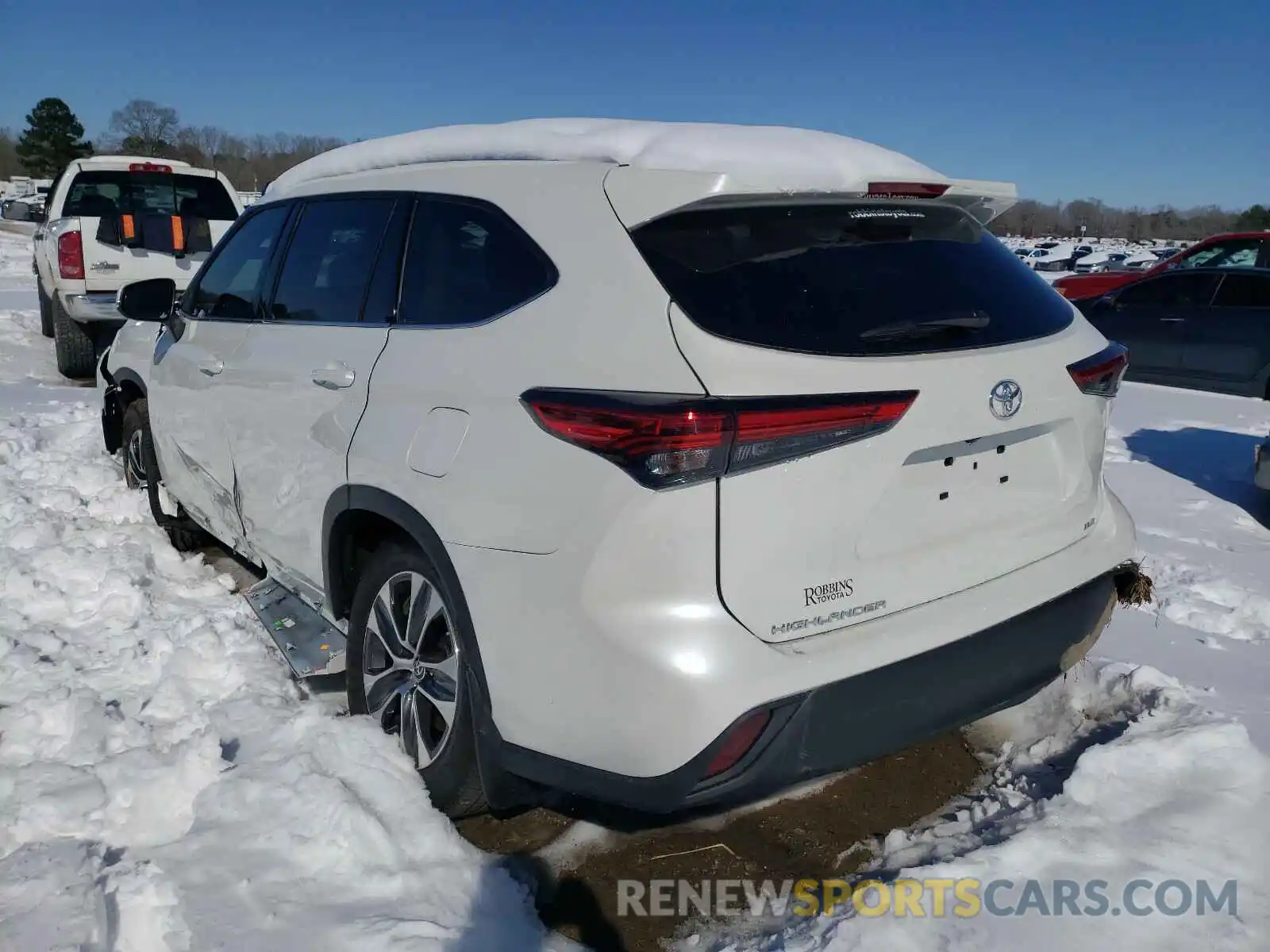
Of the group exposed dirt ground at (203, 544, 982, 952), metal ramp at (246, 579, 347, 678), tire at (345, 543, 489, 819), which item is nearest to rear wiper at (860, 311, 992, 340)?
tire at (345, 543, 489, 819)

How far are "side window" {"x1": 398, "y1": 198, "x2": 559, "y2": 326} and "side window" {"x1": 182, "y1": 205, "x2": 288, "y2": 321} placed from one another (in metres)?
1.13

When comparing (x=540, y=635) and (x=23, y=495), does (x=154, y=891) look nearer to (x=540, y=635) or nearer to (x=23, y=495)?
(x=540, y=635)

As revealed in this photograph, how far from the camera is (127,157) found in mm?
9703

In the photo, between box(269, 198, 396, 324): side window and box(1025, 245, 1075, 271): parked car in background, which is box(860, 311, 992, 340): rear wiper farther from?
box(1025, 245, 1075, 271): parked car in background

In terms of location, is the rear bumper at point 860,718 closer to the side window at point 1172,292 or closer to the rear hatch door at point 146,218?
the rear hatch door at point 146,218

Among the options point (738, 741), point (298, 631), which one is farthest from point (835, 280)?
point (298, 631)

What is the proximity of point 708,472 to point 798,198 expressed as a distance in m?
0.79

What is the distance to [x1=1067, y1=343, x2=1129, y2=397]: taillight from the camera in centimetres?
264

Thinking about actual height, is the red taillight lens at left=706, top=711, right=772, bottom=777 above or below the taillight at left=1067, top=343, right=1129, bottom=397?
below

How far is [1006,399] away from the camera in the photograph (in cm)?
240

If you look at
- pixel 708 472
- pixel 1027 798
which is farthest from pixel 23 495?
pixel 1027 798

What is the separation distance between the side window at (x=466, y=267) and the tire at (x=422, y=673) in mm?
697

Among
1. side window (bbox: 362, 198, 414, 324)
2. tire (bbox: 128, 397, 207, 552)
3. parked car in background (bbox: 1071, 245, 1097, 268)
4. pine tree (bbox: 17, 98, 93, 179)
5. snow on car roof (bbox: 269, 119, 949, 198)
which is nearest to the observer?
snow on car roof (bbox: 269, 119, 949, 198)

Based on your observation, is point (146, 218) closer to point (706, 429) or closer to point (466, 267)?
point (466, 267)
